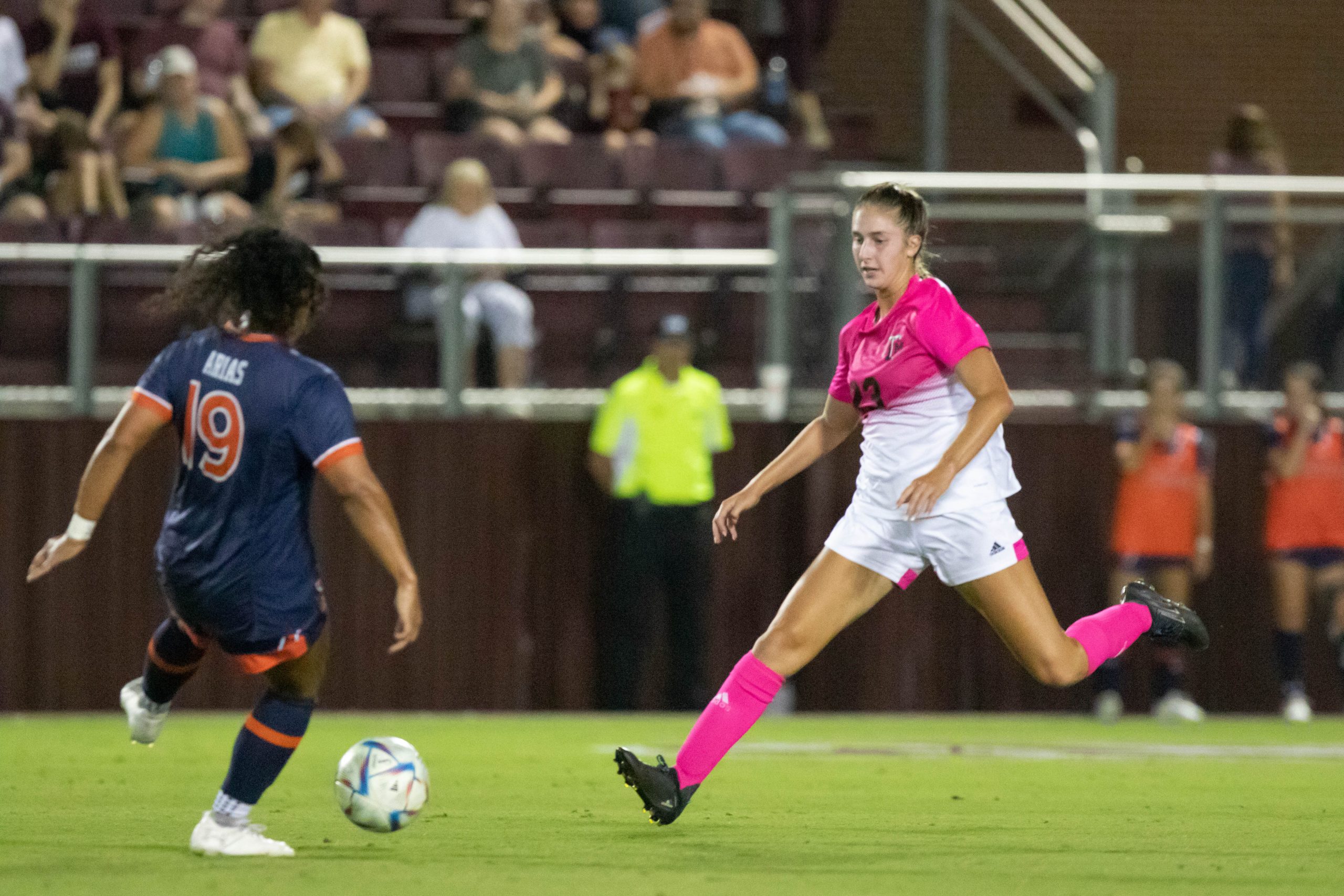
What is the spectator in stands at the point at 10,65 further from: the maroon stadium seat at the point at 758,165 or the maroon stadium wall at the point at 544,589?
the maroon stadium seat at the point at 758,165

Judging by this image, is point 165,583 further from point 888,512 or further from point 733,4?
point 733,4

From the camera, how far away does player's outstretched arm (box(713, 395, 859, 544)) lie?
7.06m

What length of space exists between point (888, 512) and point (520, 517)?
6.85 m

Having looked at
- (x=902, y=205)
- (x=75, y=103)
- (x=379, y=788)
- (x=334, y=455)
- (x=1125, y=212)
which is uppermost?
(x=75, y=103)

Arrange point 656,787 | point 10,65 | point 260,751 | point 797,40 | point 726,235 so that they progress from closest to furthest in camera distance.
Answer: point 260,751
point 656,787
point 726,235
point 10,65
point 797,40

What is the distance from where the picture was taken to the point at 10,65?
1476 centimetres

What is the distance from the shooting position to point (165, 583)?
639 cm

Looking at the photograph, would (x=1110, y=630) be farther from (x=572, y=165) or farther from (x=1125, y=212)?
(x=572, y=165)

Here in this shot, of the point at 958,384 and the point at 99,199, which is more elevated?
the point at 99,199

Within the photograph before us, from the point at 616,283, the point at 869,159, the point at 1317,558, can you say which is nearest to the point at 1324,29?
the point at 869,159

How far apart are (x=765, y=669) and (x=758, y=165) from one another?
29.6ft

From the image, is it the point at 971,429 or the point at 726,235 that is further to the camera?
the point at 726,235

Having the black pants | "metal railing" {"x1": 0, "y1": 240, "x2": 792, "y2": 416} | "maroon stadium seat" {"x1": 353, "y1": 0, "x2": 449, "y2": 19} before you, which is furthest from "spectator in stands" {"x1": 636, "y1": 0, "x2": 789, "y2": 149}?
the black pants

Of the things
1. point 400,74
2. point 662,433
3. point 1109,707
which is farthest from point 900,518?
point 400,74
